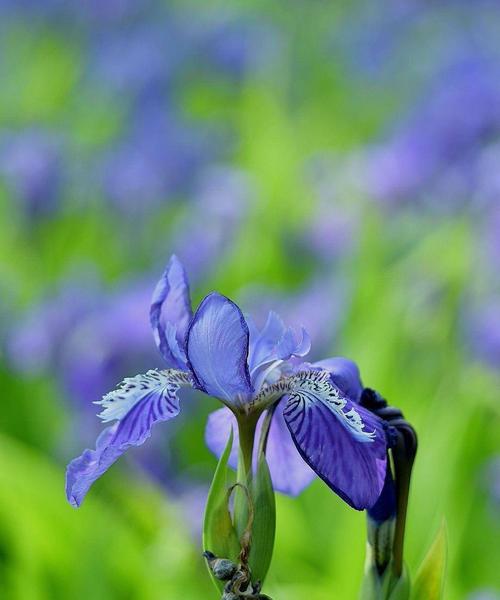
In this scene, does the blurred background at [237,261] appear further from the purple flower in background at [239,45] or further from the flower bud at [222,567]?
the flower bud at [222,567]

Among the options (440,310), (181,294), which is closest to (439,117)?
(440,310)

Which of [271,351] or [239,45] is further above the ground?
[239,45]

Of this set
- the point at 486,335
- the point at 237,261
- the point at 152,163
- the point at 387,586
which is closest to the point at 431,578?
the point at 387,586

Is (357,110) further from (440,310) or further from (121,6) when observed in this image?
(440,310)

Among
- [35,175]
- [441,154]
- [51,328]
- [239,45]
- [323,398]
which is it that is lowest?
[323,398]

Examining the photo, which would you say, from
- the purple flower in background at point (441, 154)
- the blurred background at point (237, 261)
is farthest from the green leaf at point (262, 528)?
the purple flower in background at point (441, 154)

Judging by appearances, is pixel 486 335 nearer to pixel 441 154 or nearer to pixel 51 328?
pixel 51 328
